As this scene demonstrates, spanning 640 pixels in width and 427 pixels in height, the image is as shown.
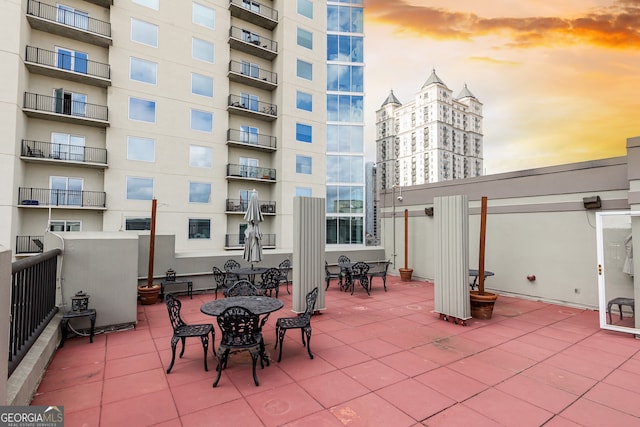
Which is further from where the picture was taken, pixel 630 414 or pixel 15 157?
pixel 15 157

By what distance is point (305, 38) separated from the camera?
21.5 m

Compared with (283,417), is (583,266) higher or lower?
higher

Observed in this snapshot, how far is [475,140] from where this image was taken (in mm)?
81438

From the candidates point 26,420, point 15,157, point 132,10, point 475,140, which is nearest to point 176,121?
point 132,10

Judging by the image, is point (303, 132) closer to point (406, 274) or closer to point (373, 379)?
point (406, 274)

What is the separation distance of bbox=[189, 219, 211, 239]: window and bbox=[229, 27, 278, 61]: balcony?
11677 mm

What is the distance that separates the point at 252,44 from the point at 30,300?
19840 mm

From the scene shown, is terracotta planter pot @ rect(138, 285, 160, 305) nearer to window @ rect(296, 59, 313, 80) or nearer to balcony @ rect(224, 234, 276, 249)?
balcony @ rect(224, 234, 276, 249)

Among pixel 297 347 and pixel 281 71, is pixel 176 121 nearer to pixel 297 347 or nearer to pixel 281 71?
pixel 281 71

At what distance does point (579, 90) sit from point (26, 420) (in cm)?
1557

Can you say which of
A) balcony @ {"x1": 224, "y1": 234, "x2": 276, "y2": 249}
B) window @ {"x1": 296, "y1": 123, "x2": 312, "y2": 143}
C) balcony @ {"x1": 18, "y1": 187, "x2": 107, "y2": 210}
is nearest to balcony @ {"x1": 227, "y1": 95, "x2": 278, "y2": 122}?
window @ {"x1": 296, "y1": 123, "x2": 312, "y2": 143}

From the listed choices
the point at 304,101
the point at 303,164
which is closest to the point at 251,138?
the point at 303,164

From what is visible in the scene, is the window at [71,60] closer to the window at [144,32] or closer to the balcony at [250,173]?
the window at [144,32]

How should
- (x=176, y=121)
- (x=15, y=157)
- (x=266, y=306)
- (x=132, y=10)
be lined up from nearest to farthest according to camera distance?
(x=266, y=306)
(x=15, y=157)
(x=132, y=10)
(x=176, y=121)
